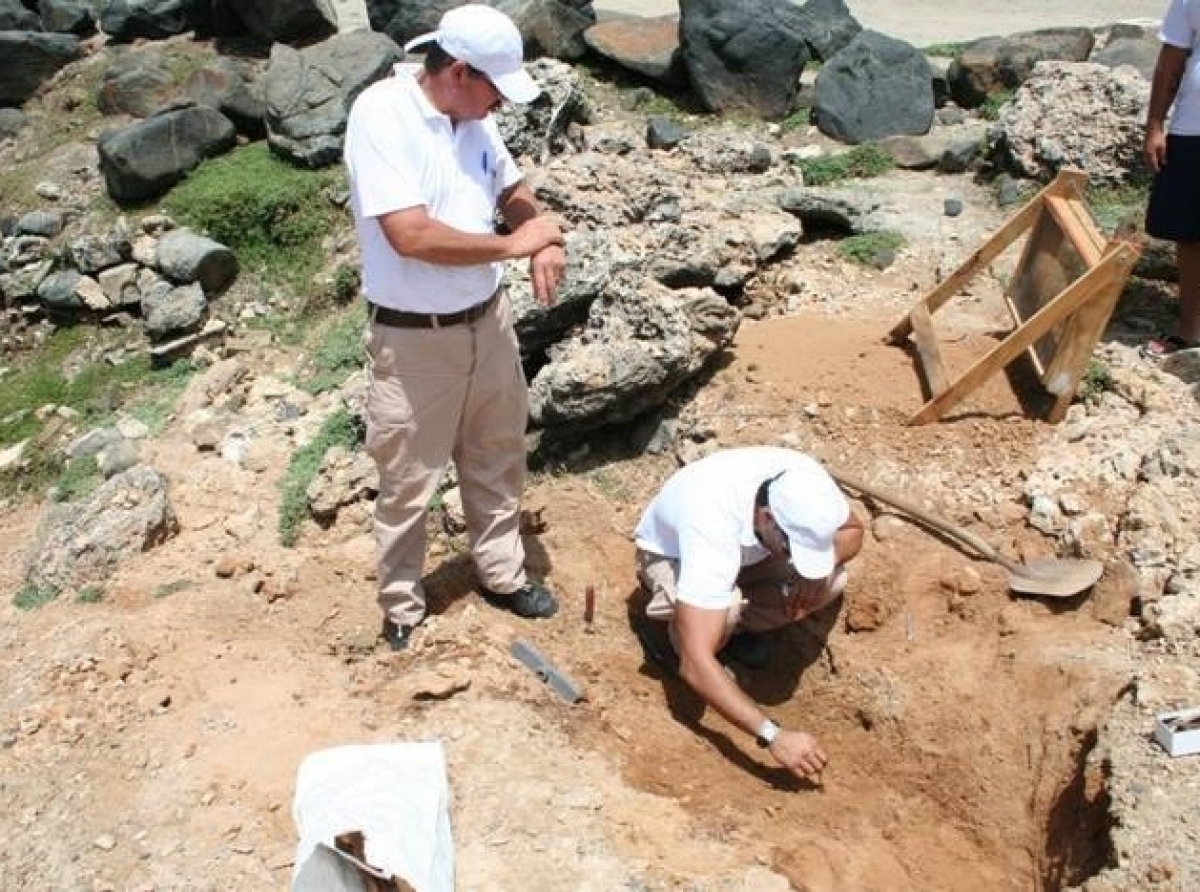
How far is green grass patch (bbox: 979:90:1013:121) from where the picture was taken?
834 centimetres

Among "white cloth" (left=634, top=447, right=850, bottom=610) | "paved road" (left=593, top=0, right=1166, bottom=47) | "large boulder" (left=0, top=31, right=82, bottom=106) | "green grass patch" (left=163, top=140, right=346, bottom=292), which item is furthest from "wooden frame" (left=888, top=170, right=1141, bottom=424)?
"large boulder" (left=0, top=31, right=82, bottom=106)

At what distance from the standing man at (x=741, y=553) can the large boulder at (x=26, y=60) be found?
29.2ft

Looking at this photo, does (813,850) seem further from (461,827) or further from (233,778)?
(233,778)

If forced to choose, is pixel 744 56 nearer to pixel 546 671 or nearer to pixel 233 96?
pixel 233 96

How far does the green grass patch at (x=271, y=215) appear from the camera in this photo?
7.70m

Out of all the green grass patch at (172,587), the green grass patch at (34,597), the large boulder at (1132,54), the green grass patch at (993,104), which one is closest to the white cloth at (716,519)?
the green grass patch at (172,587)

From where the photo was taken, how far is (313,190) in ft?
25.9

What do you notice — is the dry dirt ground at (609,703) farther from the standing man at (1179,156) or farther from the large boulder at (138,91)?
the large boulder at (138,91)

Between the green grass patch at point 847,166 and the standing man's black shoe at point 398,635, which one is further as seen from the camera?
the green grass patch at point 847,166

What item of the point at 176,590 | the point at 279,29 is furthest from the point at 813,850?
the point at 279,29

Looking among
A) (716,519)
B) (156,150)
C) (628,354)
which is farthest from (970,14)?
(716,519)

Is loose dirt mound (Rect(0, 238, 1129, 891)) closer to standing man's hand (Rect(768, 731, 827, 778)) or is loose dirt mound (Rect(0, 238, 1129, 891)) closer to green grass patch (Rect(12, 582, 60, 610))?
green grass patch (Rect(12, 582, 60, 610))

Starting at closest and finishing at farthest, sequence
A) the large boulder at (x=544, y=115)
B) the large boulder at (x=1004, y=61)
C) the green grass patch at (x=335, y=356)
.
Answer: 1. the green grass patch at (x=335, y=356)
2. the large boulder at (x=544, y=115)
3. the large boulder at (x=1004, y=61)

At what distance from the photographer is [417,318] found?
360 centimetres
